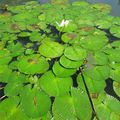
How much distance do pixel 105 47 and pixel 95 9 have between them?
2.83ft

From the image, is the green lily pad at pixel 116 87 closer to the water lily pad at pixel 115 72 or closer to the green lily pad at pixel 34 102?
the water lily pad at pixel 115 72

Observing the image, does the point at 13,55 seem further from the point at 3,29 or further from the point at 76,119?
the point at 76,119

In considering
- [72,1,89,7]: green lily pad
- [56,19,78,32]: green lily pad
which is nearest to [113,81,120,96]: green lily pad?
[56,19,78,32]: green lily pad

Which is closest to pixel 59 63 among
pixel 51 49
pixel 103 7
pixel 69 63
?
pixel 69 63

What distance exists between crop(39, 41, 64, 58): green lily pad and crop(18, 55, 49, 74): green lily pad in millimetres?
64

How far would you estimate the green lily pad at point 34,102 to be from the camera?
62.2 inches

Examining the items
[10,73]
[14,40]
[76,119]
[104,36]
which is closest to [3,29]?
[14,40]

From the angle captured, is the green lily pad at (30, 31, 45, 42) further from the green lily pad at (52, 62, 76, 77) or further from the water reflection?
the water reflection

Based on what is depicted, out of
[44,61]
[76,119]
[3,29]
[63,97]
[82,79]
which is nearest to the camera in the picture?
[76,119]

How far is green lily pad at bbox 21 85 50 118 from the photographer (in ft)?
5.19

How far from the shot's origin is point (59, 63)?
1.93 meters

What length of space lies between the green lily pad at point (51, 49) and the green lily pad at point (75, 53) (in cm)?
7

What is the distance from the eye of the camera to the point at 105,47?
84.4 inches

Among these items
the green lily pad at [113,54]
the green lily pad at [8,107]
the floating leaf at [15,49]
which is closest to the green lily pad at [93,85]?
the green lily pad at [113,54]
